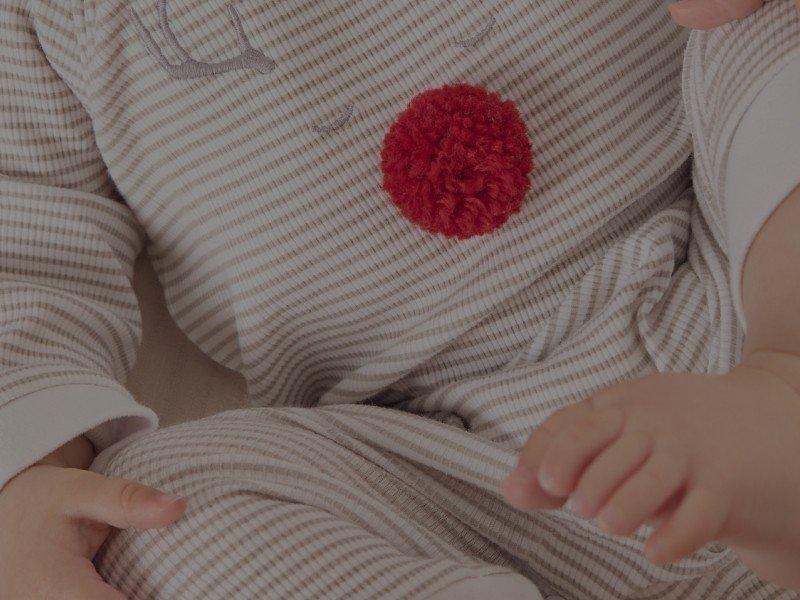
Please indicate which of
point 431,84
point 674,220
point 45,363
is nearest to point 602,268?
point 674,220

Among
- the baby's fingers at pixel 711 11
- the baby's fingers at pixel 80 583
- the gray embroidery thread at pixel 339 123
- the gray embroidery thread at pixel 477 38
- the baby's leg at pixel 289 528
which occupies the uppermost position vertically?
the baby's fingers at pixel 711 11

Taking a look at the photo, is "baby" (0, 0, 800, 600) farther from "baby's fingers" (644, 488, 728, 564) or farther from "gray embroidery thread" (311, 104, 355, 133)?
"baby's fingers" (644, 488, 728, 564)

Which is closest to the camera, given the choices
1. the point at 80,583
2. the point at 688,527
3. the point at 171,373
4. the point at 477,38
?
the point at 688,527

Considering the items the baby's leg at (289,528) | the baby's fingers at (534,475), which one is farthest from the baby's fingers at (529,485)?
the baby's leg at (289,528)

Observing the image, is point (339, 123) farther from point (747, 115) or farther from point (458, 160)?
point (747, 115)

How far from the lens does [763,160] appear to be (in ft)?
→ 1.61

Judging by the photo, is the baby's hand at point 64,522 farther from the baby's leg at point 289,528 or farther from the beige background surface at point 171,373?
the beige background surface at point 171,373

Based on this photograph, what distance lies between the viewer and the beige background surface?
77cm

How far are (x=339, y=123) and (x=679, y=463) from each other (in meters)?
0.33

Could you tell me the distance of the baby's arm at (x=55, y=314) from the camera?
0.51m

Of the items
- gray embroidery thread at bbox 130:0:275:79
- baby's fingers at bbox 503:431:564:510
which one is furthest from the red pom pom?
baby's fingers at bbox 503:431:564:510

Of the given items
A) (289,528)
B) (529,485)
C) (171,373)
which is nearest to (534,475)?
(529,485)

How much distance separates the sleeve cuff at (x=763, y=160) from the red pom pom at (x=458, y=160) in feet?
0.43

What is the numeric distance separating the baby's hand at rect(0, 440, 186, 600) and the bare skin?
0.22m
